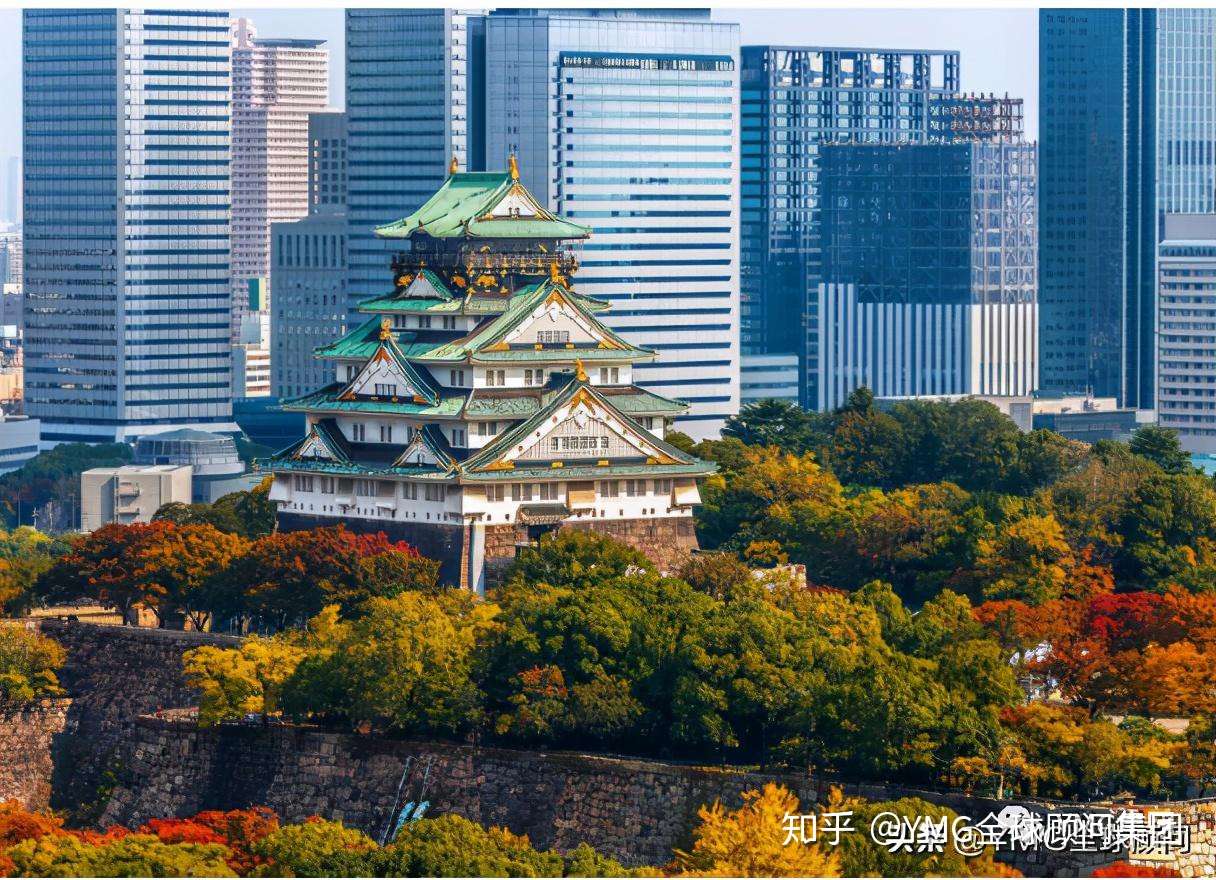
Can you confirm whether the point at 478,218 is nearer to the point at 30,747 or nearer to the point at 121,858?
the point at 30,747

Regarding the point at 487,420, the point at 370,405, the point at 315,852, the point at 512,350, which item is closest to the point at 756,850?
the point at 315,852

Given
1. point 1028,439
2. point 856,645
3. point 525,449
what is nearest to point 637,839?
point 856,645

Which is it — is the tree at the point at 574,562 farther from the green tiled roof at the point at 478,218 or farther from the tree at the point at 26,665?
the green tiled roof at the point at 478,218

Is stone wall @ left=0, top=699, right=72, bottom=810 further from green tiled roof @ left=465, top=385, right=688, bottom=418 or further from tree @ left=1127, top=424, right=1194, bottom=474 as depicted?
tree @ left=1127, top=424, right=1194, bottom=474

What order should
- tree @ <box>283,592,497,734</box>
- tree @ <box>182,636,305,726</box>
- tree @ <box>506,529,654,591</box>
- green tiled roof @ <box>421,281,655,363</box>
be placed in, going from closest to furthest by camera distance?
tree @ <box>283,592,497,734</box>
tree @ <box>182,636,305,726</box>
tree @ <box>506,529,654,591</box>
green tiled roof @ <box>421,281,655,363</box>

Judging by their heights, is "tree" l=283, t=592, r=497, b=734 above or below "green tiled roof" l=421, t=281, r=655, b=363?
below

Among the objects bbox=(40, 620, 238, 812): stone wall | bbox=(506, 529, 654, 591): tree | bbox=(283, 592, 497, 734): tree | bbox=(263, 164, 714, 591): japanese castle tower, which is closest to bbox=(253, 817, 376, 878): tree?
bbox=(283, 592, 497, 734): tree

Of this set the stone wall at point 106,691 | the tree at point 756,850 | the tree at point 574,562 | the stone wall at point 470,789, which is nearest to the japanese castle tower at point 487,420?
the tree at point 574,562
